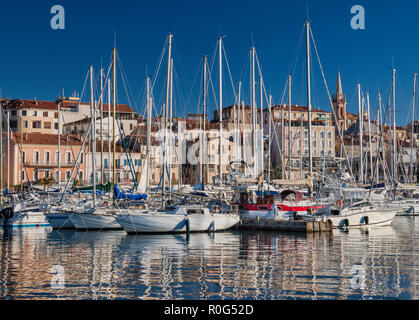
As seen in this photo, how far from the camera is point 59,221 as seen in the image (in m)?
38.4

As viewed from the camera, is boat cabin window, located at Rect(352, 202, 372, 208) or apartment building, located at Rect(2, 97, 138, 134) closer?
boat cabin window, located at Rect(352, 202, 372, 208)

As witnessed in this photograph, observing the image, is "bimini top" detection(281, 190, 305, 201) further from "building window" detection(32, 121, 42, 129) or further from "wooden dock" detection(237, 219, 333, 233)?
"building window" detection(32, 121, 42, 129)

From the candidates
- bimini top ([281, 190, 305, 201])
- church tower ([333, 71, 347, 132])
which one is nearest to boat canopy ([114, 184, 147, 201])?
bimini top ([281, 190, 305, 201])

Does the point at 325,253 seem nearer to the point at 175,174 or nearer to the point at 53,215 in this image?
the point at 53,215

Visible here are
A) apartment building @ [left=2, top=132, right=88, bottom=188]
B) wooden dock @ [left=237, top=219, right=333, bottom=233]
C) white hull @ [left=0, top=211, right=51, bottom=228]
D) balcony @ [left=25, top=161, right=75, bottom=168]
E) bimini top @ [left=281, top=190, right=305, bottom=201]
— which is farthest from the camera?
balcony @ [left=25, top=161, right=75, bottom=168]

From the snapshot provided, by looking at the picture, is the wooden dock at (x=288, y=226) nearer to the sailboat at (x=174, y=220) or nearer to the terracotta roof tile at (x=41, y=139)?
the sailboat at (x=174, y=220)

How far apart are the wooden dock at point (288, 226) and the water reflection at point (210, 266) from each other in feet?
5.14

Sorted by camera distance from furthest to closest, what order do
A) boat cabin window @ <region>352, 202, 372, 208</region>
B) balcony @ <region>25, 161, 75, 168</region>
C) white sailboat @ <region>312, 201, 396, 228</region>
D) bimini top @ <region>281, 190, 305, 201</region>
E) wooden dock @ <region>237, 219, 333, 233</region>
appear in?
balcony @ <region>25, 161, 75, 168</region>, boat cabin window @ <region>352, 202, 372, 208</region>, bimini top @ <region>281, 190, 305, 201</region>, white sailboat @ <region>312, 201, 396, 228</region>, wooden dock @ <region>237, 219, 333, 233</region>

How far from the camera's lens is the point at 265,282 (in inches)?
659

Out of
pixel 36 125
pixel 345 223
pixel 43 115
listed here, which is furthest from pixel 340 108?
pixel 345 223

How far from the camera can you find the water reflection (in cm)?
1523

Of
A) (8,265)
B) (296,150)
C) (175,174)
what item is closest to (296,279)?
(8,265)

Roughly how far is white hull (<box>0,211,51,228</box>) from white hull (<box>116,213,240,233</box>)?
10.2 metres

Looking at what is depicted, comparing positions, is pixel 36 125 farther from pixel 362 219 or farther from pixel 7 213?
pixel 362 219
